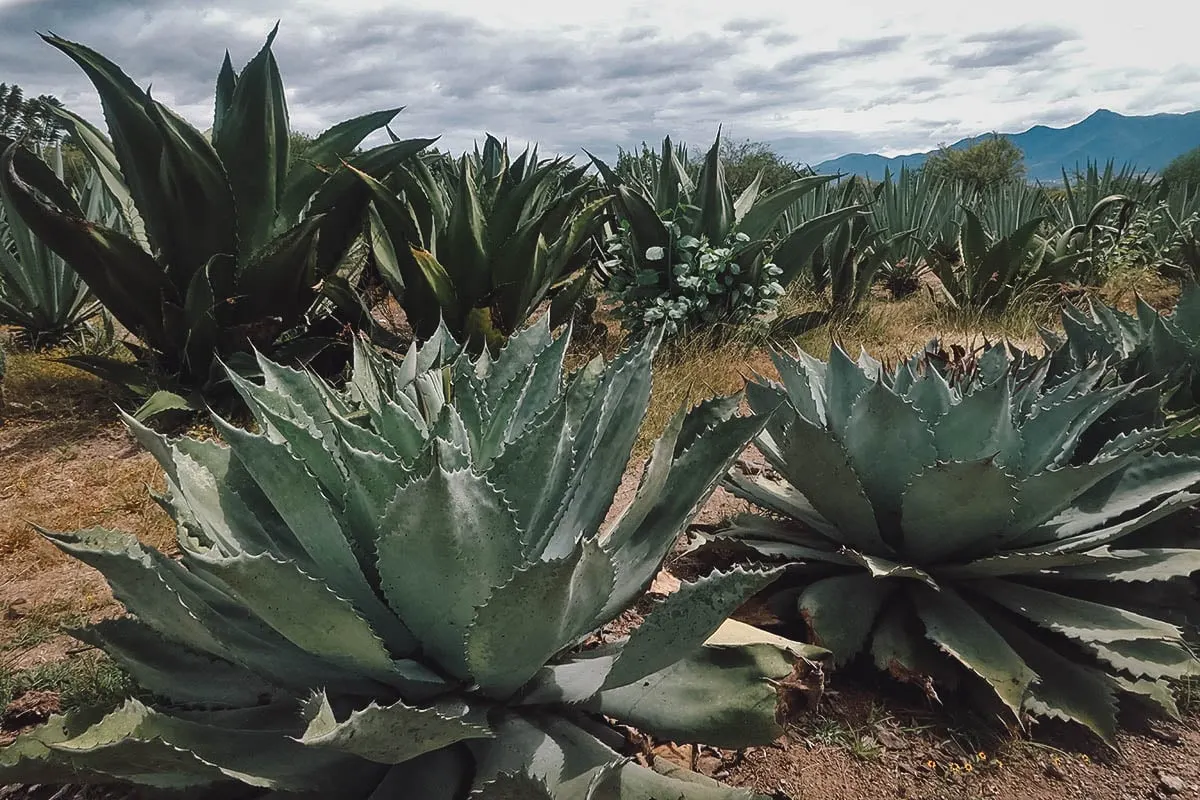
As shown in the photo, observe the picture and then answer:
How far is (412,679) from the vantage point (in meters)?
1.13

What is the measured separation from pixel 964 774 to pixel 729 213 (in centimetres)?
361

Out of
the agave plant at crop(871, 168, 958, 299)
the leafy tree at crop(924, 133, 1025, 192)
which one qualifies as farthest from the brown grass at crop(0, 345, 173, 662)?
the leafy tree at crop(924, 133, 1025, 192)

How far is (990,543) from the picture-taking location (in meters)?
1.67

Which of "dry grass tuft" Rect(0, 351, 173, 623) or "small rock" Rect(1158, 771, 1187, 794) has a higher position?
"dry grass tuft" Rect(0, 351, 173, 623)

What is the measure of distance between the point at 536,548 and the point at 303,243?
237 centimetres

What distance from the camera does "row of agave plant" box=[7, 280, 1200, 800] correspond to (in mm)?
1037

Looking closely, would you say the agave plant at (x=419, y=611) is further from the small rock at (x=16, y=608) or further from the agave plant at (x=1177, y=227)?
the agave plant at (x=1177, y=227)

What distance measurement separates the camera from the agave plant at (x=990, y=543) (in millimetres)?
1521

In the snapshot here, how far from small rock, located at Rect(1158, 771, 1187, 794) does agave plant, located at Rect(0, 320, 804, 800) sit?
727 mm

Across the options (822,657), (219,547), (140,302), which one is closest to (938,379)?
(822,657)

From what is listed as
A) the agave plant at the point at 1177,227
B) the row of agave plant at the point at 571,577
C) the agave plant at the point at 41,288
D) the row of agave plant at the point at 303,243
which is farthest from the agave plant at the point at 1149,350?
the agave plant at the point at 1177,227

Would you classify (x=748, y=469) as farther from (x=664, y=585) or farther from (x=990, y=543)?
(x=990, y=543)

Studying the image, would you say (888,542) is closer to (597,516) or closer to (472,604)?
(597,516)

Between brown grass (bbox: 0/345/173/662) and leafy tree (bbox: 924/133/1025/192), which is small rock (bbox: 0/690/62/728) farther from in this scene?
leafy tree (bbox: 924/133/1025/192)
